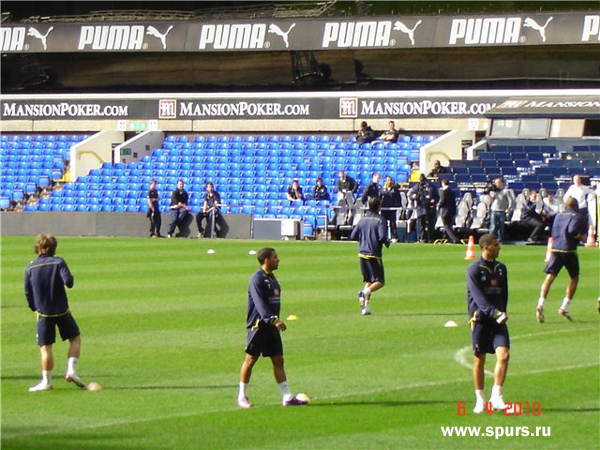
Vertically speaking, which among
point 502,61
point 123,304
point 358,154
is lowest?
point 123,304

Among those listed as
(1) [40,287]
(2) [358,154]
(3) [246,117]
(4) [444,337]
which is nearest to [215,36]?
(3) [246,117]

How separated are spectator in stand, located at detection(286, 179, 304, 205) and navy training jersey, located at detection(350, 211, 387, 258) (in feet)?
73.4

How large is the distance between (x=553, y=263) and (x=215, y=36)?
115 feet

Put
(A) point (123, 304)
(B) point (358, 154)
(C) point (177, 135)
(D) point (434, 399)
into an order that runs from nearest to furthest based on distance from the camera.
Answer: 1. (D) point (434, 399)
2. (A) point (123, 304)
3. (B) point (358, 154)
4. (C) point (177, 135)

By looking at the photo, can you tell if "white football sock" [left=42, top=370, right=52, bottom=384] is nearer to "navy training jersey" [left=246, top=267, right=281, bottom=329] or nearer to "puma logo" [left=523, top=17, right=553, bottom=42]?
"navy training jersey" [left=246, top=267, right=281, bottom=329]

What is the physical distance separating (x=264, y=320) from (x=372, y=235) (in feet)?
28.9

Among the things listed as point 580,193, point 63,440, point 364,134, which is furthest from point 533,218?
point 63,440

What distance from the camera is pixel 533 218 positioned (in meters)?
37.4

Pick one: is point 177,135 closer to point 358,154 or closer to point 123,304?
point 358,154

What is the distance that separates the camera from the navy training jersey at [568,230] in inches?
786

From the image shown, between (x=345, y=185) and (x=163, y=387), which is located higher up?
(x=345, y=185)

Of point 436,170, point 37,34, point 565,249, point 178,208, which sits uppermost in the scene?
point 37,34

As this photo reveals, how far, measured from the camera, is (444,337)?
1852 cm

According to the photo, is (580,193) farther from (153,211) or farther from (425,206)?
(153,211)
